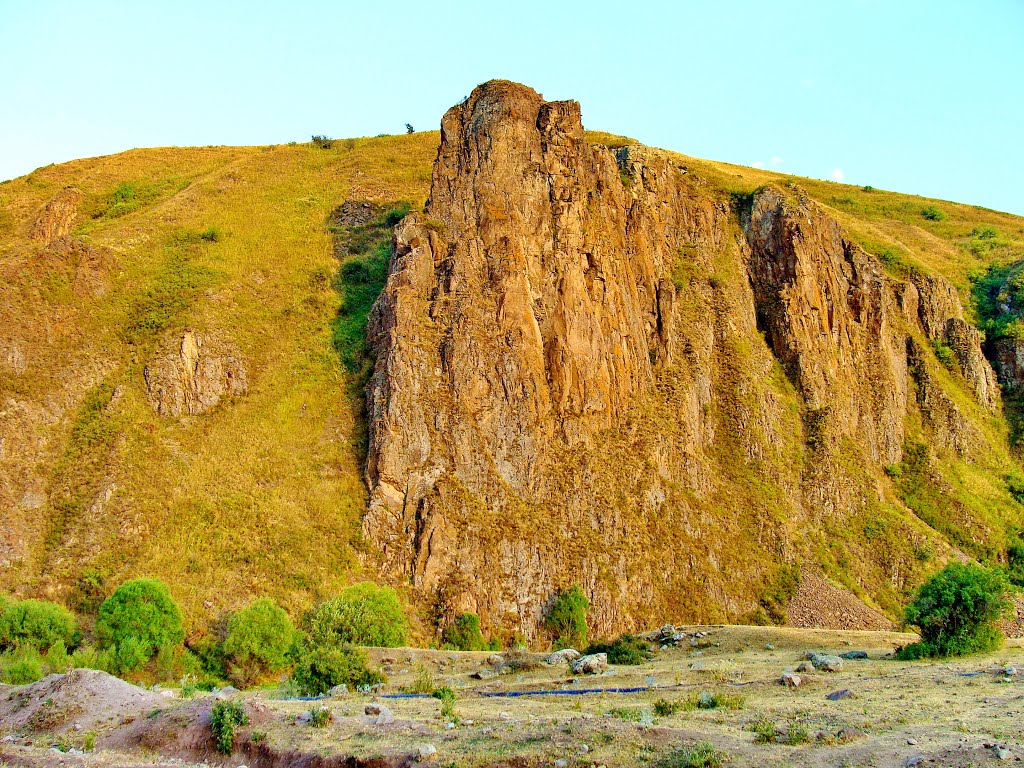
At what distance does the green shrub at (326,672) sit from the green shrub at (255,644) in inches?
306

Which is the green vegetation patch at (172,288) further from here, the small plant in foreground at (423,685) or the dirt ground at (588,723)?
the small plant in foreground at (423,685)

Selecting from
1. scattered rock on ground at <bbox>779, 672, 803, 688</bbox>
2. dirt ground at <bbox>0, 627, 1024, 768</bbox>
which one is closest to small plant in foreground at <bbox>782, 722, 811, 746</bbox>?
dirt ground at <bbox>0, 627, 1024, 768</bbox>

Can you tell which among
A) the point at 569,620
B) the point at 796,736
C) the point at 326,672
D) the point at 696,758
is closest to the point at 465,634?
the point at 569,620

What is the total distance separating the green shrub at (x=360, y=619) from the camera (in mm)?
34625

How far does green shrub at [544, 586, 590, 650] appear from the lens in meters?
40.9

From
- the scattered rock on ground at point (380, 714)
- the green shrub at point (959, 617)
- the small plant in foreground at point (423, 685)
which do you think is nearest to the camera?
the scattered rock on ground at point (380, 714)

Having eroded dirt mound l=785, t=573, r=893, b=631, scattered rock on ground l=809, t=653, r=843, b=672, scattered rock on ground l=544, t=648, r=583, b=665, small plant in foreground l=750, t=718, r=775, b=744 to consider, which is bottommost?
eroded dirt mound l=785, t=573, r=893, b=631

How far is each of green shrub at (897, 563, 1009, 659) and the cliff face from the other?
1640 centimetres

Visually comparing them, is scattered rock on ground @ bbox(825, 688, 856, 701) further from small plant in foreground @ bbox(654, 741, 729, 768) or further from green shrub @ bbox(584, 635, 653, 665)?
green shrub @ bbox(584, 635, 653, 665)

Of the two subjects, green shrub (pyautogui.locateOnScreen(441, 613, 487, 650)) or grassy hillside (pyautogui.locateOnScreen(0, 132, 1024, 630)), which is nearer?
green shrub (pyautogui.locateOnScreen(441, 613, 487, 650))

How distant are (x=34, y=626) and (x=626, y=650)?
24.9m

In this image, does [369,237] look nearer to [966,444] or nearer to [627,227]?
[627,227]

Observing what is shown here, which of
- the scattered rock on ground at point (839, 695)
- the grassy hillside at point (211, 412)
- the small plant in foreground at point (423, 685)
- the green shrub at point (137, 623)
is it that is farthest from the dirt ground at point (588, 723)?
the grassy hillside at point (211, 412)

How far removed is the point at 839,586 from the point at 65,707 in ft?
138
